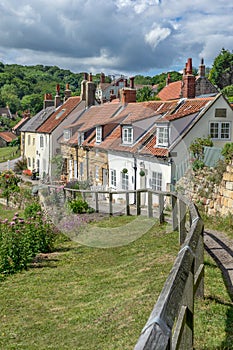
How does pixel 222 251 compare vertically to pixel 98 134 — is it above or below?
below

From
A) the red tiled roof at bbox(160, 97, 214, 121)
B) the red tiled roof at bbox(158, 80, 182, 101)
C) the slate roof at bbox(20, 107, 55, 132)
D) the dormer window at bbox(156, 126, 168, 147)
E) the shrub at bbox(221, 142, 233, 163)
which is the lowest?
the shrub at bbox(221, 142, 233, 163)

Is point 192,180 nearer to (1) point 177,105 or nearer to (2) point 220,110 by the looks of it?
(2) point 220,110

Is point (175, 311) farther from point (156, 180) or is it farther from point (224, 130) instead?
point (224, 130)

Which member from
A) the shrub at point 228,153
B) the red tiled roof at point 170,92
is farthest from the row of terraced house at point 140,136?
the red tiled roof at point 170,92

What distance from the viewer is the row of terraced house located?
771 inches

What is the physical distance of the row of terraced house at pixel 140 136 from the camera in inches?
771

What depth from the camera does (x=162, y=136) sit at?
20062mm

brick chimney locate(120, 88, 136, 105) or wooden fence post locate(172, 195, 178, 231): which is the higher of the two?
brick chimney locate(120, 88, 136, 105)

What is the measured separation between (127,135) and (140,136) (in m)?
1.07

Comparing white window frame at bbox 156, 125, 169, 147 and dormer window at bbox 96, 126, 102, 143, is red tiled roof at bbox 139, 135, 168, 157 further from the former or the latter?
dormer window at bbox 96, 126, 102, 143

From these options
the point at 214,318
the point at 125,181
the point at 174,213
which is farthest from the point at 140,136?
the point at 214,318

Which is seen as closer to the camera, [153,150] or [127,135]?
[153,150]

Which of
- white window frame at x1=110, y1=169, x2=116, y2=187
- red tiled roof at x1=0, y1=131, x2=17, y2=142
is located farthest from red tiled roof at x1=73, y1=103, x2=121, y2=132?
red tiled roof at x1=0, y1=131, x2=17, y2=142

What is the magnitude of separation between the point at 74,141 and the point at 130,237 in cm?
1989
